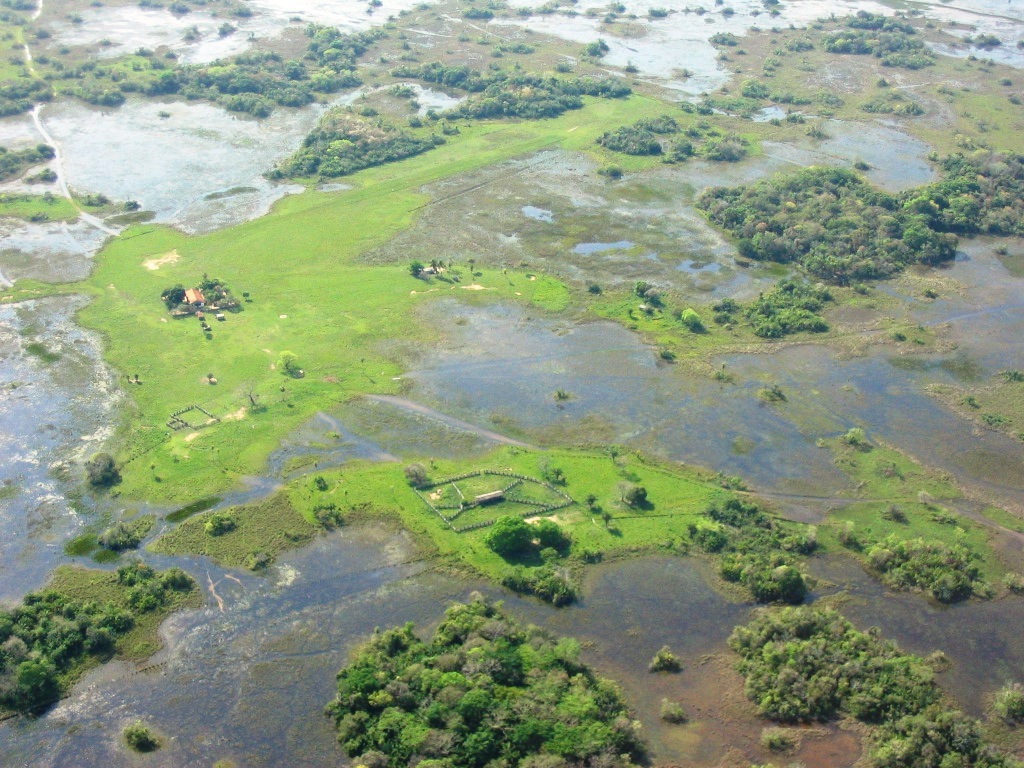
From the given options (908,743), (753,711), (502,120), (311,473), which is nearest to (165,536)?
(311,473)

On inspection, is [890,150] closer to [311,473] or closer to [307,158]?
[307,158]

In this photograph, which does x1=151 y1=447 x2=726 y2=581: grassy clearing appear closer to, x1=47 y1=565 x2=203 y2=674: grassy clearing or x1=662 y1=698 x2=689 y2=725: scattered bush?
x1=47 y1=565 x2=203 y2=674: grassy clearing

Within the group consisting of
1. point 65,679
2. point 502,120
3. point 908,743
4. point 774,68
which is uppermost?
point 774,68

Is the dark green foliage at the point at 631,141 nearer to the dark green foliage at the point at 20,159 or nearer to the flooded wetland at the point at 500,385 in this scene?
the flooded wetland at the point at 500,385

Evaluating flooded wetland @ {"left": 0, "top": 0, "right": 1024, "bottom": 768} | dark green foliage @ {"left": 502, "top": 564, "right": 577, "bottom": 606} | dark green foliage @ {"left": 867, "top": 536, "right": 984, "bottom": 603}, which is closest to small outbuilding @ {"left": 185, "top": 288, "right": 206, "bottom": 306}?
flooded wetland @ {"left": 0, "top": 0, "right": 1024, "bottom": 768}

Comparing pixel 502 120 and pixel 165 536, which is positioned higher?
pixel 502 120

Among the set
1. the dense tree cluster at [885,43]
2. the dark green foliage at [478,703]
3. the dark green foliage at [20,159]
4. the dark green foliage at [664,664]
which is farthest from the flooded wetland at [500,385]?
the dense tree cluster at [885,43]

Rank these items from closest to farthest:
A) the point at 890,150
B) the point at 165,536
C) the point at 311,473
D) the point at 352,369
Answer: the point at 165,536, the point at 311,473, the point at 352,369, the point at 890,150
